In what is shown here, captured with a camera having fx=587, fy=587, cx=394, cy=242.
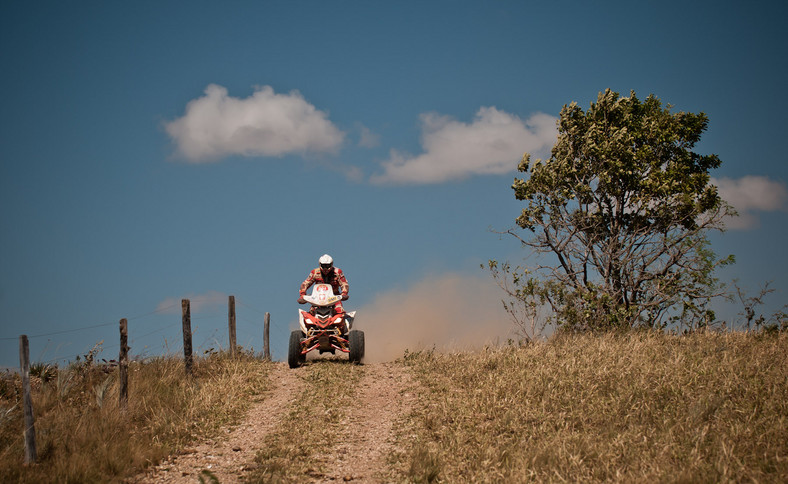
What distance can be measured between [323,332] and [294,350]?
91 centimetres

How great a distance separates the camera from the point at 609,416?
30.3 feet

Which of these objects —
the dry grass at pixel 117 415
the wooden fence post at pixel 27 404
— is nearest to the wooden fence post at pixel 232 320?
the dry grass at pixel 117 415

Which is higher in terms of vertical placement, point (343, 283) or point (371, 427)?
point (343, 283)

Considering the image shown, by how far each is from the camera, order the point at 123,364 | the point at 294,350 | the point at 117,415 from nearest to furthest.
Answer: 1. the point at 117,415
2. the point at 123,364
3. the point at 294,350

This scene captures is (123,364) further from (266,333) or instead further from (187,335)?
(266,333)

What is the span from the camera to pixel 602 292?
60.4 ft

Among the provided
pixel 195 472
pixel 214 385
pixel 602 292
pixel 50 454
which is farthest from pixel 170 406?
pixel 602 292

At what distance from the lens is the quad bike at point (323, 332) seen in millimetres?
15977

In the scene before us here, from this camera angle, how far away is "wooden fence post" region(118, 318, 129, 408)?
37.3 feet

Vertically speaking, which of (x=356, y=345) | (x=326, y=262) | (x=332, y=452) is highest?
(x=326, y=262)

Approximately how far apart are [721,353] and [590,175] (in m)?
8.01

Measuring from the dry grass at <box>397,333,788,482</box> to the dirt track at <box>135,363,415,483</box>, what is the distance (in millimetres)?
518

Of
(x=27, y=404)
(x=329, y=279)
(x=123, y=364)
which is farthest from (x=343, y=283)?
(x=27, y=404)

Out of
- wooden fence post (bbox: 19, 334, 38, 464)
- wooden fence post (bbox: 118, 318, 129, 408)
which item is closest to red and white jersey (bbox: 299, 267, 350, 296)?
wooden fence post (bbox: 118, 318, 129, 408)
